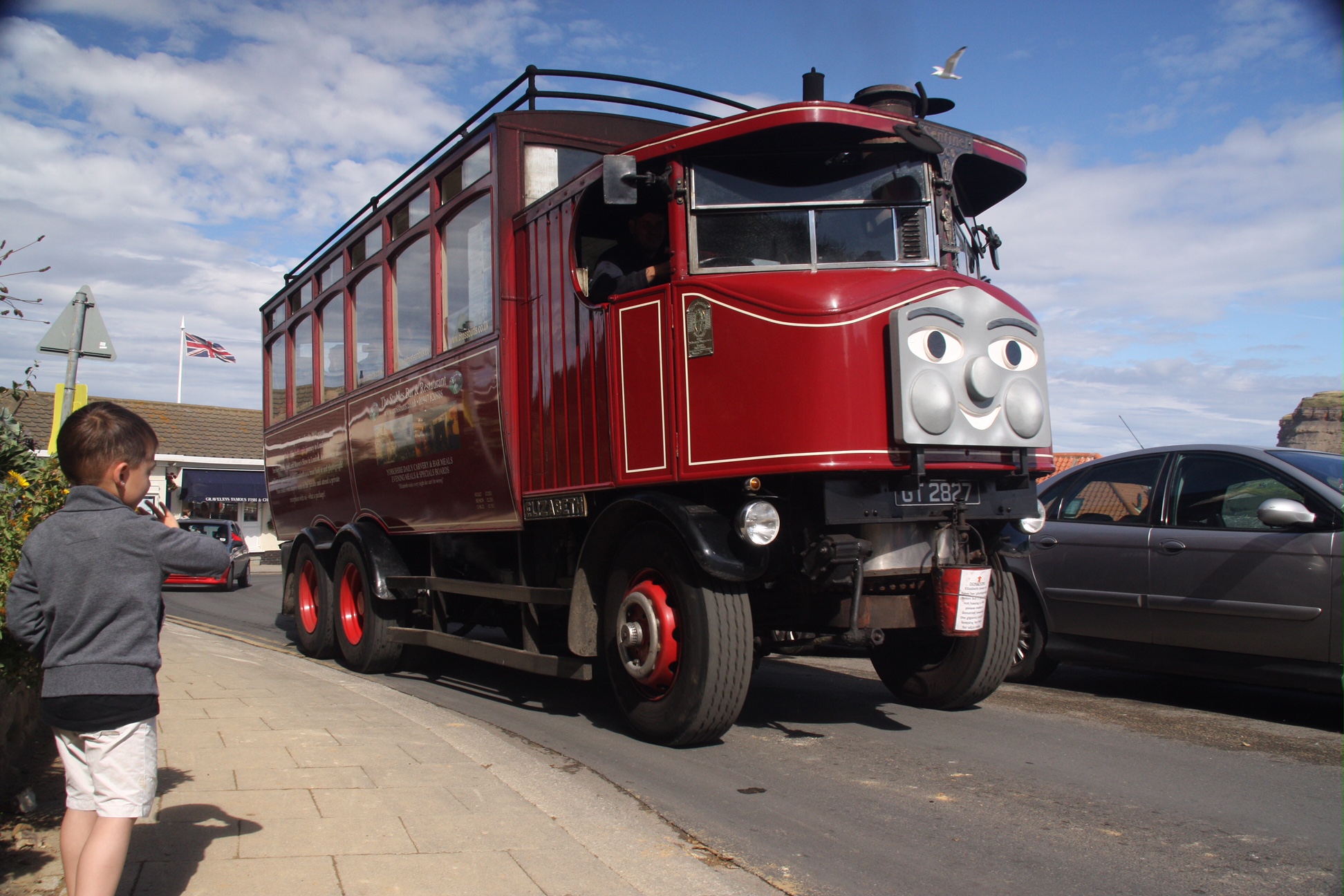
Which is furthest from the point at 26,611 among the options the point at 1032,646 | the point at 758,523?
the point at 1032,646

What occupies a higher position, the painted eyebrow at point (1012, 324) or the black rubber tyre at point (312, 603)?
the painted eyebrow at point (1012, 324)

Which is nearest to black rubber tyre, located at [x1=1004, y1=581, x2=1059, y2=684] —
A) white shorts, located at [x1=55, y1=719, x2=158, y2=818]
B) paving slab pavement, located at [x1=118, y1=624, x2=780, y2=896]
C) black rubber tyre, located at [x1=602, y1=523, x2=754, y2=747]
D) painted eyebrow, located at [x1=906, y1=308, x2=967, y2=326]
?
black rubber tyre, located at [x1=602, y1=523, x2=754, y2=747]

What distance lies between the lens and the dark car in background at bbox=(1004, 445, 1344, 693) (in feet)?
18.6

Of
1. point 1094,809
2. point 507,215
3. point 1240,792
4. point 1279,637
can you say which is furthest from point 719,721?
point 507,215

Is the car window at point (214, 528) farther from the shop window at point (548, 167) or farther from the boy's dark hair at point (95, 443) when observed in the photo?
the boy's dark hair at point (95, 443)

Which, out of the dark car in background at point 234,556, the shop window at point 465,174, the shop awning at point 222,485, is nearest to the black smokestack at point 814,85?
the shop window at point 465,174

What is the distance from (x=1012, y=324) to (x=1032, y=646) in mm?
3134

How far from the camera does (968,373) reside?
16.4 feet

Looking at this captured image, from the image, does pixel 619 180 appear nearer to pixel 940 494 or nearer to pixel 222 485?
pixel 940 494

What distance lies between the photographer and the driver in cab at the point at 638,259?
5602 mm

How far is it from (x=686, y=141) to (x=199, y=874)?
3945 millimetres

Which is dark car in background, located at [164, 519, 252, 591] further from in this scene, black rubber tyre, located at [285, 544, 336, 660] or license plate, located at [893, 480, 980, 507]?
license plate, located at [893, 480, 980, 507]

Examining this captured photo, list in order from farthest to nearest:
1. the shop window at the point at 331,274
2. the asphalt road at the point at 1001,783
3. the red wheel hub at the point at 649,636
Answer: the shop window at the point at 331,274 → the red wheel hub at the point at 649,636 → the asphalt road at the point at 1001,783

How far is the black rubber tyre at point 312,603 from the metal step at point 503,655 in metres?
1.30
